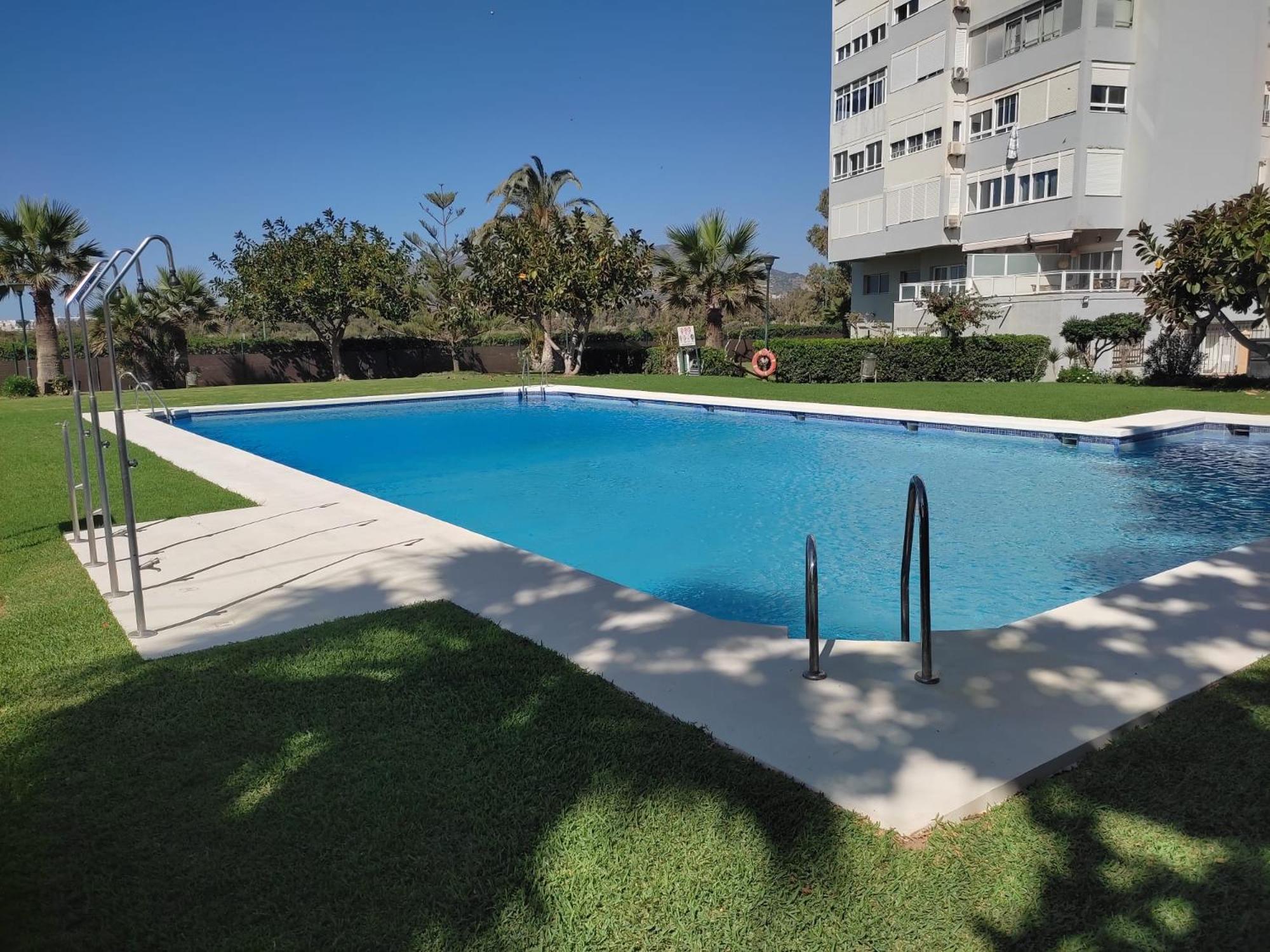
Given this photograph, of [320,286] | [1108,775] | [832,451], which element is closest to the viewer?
[1108,775]

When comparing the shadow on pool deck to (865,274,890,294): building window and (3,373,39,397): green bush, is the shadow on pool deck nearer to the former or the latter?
(3,373,39,397): green bush

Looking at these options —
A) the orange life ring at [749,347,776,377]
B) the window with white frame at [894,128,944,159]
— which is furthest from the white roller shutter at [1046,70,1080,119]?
the orange life ring at [749,347,776,377]

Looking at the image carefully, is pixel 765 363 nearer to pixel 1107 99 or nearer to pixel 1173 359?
pixel 1173 359

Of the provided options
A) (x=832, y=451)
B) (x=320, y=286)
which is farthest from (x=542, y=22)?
(x=832, y=451)

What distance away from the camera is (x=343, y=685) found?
4.05 metres

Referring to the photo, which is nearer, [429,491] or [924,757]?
[924,757]

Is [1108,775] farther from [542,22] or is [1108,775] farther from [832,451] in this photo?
[542,22]

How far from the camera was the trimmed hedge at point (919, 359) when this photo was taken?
2288 centimetres

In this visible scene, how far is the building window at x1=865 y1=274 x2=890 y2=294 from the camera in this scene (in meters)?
35.6

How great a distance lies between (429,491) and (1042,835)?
9.81 meters

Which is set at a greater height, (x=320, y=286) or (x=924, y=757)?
(x=320, y=286)

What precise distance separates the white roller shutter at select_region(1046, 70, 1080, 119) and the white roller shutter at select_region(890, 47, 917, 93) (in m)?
5.80

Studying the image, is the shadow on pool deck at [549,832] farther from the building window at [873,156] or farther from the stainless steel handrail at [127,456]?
the building window at [873,156]

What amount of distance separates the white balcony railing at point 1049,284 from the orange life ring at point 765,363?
5.77m
